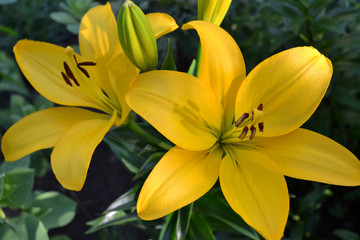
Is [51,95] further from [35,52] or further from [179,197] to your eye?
[179,197]

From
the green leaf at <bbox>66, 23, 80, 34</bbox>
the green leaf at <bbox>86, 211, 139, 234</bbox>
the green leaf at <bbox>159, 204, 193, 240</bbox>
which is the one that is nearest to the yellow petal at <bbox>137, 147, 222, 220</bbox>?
the green leaf at <bbox>159, 204, 193, 240</bbox>

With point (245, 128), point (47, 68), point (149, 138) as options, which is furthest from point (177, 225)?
point (47, 68)

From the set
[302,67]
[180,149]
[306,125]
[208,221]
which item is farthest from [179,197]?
[306,125]

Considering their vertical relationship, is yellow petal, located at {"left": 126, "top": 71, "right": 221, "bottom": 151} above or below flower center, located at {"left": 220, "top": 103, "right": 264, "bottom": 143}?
above

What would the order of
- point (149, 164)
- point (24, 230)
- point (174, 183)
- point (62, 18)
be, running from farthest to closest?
point (62, 18)
point (24, 230)
point (149, 164)
point (174, 183)

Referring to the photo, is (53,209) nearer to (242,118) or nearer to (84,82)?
(84,82)

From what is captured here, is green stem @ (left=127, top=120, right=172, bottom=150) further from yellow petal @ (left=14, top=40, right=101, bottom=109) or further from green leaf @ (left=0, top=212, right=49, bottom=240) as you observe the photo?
green leaf @ (left=0, top=212, right=49, bottom=240)

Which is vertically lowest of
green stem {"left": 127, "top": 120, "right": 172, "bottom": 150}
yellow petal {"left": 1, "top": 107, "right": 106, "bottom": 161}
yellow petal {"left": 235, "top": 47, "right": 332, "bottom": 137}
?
green stem {"left": 127, "top": 120, "right": 172, "bottom": 150}

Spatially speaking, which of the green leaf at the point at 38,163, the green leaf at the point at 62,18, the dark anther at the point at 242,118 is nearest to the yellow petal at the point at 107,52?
the dark anther at the point at 242,118
